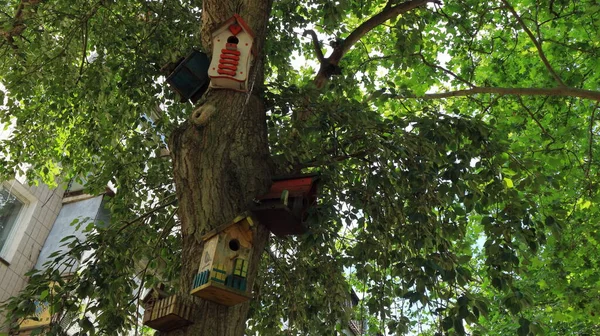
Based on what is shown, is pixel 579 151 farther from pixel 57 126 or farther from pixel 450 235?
pixel 57 126

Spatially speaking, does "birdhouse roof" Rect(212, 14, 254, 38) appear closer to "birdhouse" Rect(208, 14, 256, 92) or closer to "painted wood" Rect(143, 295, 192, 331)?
"birdhouse" Rect(208, 14, 256, 92)

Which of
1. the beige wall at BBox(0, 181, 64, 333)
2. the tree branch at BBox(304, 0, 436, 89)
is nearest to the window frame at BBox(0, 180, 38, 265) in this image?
the beige wall at BBox(0, 181, 64, 333)

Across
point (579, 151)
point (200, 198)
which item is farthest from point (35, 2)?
point (579, 151)

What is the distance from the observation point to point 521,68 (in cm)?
949

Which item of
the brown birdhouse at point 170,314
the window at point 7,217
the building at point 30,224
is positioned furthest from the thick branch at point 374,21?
the window at point 7,217

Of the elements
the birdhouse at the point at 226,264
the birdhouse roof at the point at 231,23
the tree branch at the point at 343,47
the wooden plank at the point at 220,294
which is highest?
the tree branch at the point at 343,47

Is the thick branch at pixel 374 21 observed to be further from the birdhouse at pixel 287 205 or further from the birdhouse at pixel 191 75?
the birdhouse at pixel 287 205

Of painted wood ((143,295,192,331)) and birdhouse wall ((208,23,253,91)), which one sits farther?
birdhouse wall ((208,23,253,91))

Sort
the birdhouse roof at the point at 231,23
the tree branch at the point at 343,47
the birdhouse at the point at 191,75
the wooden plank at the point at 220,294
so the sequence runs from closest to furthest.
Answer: the wooden plank at the point at 220,294 < the birdhouse roof at the point at 231,23 < the birdhouse at the point at 191,75 < the tree branch at the point at 343,47

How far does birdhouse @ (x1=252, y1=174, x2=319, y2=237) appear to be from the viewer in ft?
12.2

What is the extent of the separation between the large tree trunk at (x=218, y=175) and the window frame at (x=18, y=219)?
711 cm

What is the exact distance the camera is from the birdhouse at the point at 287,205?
3707 mm

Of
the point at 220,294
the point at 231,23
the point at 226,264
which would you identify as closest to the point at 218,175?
the point at 226,264

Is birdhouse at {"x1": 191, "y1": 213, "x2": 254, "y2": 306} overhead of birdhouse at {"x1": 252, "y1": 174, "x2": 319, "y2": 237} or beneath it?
beneath
